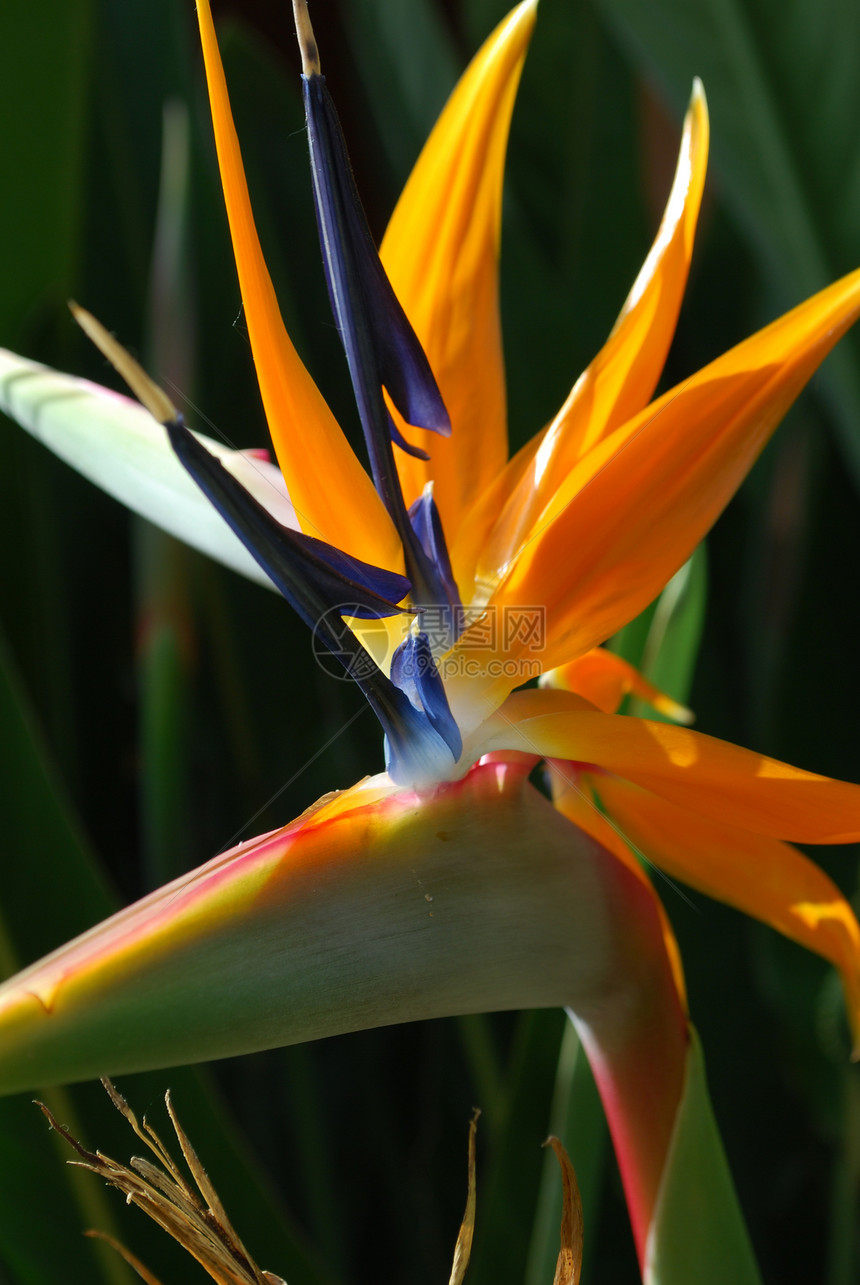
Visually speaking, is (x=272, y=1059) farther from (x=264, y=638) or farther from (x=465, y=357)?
(x=465, y=357)

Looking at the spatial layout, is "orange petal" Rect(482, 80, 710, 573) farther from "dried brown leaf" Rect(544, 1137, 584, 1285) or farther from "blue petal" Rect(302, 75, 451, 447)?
"dried brown leaf" Rect(544, 1137, 584, 1285)

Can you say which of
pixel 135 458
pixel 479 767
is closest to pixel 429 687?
pixel 479 767

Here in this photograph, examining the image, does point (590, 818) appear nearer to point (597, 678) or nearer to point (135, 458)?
point (597, 678)

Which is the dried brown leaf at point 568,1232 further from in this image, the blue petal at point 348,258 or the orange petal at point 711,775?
the blue petal at point 348,258

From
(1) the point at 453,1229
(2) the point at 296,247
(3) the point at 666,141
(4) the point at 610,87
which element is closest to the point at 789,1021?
(1) the point at 453,1229

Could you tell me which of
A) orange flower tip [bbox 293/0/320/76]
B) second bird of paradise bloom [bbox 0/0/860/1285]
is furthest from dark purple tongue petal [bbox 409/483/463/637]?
orange flower tip [bbox 293/0/320/76]
